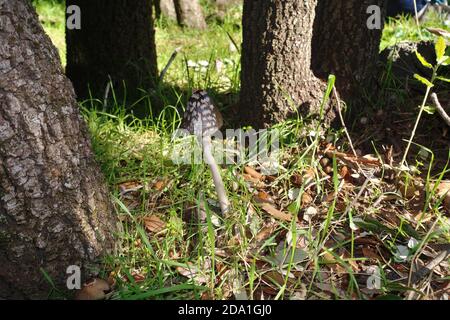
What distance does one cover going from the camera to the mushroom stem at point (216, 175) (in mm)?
2291

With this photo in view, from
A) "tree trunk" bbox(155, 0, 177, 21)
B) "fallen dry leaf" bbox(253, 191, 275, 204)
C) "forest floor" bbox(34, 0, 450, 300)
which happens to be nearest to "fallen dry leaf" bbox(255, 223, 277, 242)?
"forest floor" bbox(34, 0, 450, 300)

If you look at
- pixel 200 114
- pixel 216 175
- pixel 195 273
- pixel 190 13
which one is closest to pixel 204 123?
pixel 200 114

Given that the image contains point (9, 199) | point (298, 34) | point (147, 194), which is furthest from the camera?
point (298, 34)

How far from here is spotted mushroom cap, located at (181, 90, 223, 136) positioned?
2.35 metres

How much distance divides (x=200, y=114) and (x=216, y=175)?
27 cm

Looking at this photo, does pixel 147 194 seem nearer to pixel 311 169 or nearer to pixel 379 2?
pixel 311 169

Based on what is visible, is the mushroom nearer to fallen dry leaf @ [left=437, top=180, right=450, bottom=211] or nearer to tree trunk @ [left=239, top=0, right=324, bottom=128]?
tree trunk @ [left=239, top=0, right=324, bottom=128]

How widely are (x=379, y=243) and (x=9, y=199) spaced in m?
1.55

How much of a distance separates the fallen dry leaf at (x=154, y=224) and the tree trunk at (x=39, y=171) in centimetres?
24

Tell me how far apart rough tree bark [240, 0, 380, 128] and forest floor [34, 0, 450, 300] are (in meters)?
0.16

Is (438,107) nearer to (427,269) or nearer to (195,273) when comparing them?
(427,269)

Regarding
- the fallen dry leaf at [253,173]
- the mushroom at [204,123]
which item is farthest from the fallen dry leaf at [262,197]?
the mushroom at [204,123]
